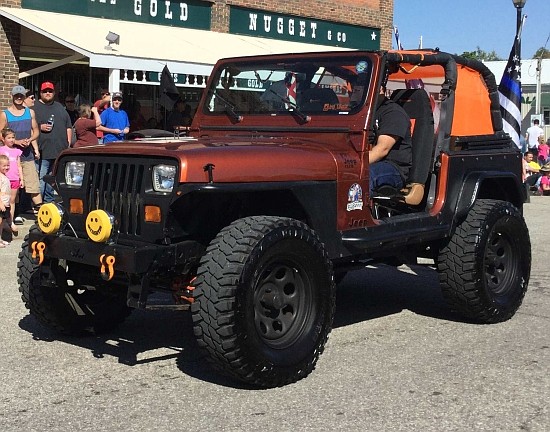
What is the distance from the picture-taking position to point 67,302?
5133mm

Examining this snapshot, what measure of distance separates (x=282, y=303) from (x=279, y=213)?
0.60 m

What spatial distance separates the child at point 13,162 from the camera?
33.0 ft

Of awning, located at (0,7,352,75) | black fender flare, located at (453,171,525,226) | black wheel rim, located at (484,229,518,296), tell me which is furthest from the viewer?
awning, located at (0,7,352,75)

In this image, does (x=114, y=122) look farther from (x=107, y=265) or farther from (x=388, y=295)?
(x=107, y=265)

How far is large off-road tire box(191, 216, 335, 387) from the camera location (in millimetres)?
4164

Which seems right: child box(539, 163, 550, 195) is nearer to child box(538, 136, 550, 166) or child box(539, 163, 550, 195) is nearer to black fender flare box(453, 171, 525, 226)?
child box(538, 136, 550, 166)

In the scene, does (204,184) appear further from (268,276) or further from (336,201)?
(336,201)

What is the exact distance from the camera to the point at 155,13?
16531 mm

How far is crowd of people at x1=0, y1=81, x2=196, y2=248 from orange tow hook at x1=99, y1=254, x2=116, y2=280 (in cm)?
584

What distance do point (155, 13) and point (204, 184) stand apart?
13.1 meters

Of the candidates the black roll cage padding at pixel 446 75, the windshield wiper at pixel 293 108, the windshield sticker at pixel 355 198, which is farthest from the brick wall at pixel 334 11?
the windshield sticker at pixel 355 198

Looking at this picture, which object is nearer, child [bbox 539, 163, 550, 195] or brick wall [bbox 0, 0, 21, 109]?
brick wall [bbox 0, 0, 21, 109]

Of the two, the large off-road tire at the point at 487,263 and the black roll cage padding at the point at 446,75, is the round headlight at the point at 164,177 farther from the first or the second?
the large off-road tire at the point at 487,263

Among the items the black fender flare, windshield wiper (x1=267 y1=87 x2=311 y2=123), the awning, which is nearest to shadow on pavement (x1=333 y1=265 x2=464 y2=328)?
the black fender flare
